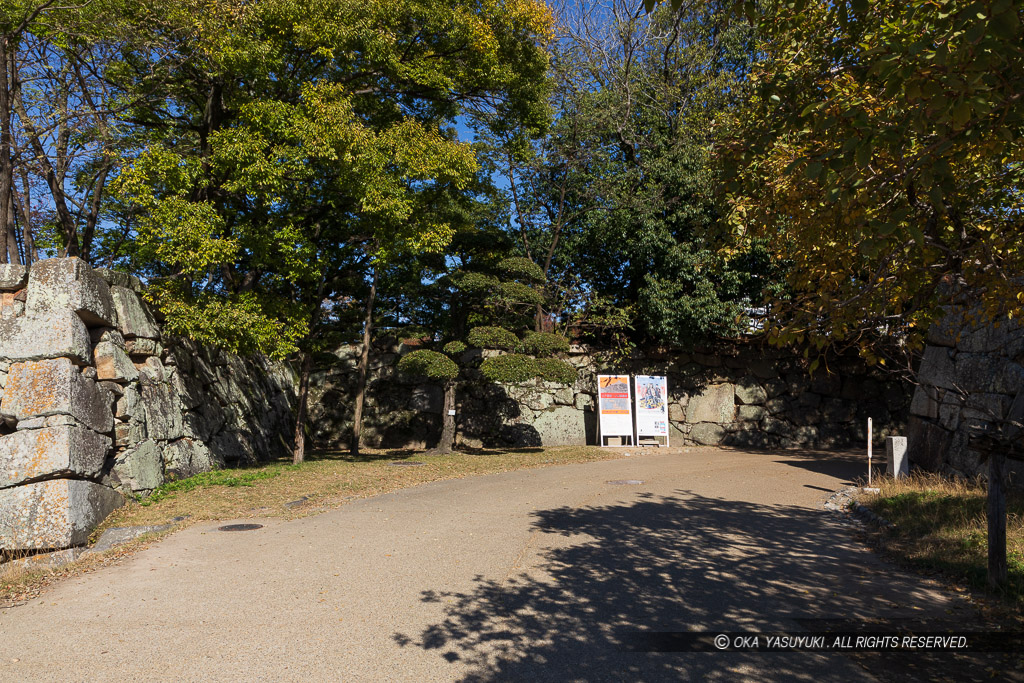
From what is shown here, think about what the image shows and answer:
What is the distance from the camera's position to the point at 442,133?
14.7m

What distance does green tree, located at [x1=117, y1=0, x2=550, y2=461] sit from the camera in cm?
1023

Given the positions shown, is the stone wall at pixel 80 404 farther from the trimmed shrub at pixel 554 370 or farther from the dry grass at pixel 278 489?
the trimmed shrub at pixel 554 370

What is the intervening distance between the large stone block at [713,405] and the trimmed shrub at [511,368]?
6.62m

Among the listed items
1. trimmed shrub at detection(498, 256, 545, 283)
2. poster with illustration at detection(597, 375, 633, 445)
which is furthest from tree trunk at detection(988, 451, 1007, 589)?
poster with illustration at detection(597, 375, 633, 445)

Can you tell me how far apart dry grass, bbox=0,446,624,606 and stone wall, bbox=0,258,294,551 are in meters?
0.41

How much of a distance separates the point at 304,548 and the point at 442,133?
35.4 ft

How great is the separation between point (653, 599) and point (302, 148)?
9.25 m

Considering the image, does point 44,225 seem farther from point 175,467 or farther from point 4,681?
point 4,681

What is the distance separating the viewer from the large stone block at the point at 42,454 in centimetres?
705

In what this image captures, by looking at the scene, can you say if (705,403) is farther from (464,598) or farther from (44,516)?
(44,516)

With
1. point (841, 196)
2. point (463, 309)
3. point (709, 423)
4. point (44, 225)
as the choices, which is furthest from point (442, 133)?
point (841, 196)

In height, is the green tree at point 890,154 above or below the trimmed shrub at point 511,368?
above

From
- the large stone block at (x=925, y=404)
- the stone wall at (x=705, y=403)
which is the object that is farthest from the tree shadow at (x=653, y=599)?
the stone wall at (x=705, y=403)

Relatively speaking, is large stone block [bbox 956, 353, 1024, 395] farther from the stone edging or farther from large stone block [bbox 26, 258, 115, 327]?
large stone block [bbox 26, 258, 115, 327]
